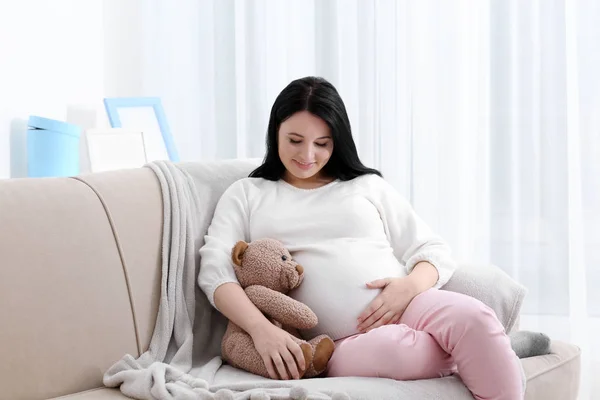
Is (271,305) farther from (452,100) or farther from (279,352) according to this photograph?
(452,100)

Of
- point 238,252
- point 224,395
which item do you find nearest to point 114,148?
point 238,252

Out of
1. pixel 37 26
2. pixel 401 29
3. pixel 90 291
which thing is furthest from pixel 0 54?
pixel 401 29

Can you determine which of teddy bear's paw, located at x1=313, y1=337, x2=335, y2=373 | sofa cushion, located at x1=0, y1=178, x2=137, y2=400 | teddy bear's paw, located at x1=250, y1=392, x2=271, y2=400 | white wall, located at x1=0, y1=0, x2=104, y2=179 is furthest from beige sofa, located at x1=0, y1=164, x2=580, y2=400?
white wall, located at x1=0, y1=0, x2=104, y2=179

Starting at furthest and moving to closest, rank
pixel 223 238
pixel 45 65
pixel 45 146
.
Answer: pixel 45 65 < pixel 45 146 < pixel 223 238

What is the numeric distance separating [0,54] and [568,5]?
1807 millimetres

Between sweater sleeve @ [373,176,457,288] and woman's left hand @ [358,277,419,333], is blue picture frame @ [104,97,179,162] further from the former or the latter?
woman's left hand @ [358,277,419,333]

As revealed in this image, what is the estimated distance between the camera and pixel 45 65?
250 centimetres

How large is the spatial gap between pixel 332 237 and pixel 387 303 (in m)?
0.22

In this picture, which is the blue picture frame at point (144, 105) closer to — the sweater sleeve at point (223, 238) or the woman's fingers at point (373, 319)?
the sweater sleeve at point (223, 238)

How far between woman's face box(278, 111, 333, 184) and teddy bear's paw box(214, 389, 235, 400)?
65cm

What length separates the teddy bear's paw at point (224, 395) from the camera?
4.38 feet

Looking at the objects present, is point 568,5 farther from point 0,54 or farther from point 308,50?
point 0,54

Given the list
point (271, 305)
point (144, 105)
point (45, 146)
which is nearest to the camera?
point (271, 305)

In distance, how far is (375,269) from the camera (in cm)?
173
